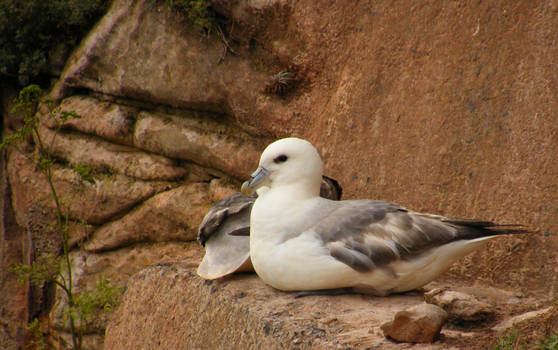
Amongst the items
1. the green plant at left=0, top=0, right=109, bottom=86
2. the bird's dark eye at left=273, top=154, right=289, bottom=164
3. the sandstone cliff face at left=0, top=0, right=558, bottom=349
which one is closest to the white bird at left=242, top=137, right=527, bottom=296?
the bird's dark eye at left=273, top=154, right=289, bottom=164

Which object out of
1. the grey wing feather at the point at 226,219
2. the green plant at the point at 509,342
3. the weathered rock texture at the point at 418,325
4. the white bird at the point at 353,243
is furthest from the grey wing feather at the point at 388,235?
the grey wing feather at the point at 226,219

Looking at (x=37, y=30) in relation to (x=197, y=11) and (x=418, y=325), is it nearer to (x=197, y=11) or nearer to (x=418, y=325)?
(x=197, y=11)

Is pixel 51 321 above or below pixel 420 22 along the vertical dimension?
below

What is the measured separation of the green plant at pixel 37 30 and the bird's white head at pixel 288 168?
285 centimetres

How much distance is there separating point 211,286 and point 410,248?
37.7 inches

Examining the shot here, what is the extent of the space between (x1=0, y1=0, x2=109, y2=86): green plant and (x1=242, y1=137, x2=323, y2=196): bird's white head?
9.36 ft

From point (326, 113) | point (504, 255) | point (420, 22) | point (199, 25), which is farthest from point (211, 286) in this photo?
point (199, 25)

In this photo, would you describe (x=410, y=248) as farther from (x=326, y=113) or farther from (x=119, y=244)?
(x=119, y=244)

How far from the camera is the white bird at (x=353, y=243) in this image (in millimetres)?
2395

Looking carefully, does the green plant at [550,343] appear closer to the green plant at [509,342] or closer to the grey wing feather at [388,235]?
the green plant at [509,342]

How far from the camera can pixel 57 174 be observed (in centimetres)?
488

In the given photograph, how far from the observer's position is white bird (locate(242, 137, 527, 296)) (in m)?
2.39

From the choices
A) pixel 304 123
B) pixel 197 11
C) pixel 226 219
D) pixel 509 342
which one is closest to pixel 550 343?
pixel 509 342

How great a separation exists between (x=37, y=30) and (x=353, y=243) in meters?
3.69
